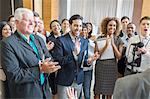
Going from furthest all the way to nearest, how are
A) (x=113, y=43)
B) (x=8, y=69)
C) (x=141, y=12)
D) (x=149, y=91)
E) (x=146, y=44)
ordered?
(x=141, y=12)
(x=113, y=43)
(x=146, y=44)
(x=8, y=69)
(x=149, y=91)

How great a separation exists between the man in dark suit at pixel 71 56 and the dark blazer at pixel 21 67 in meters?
0.42

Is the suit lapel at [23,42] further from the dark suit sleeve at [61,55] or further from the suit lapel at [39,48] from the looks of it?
the dark suit sleeve at [61,55]

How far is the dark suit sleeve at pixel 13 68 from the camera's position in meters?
1.45

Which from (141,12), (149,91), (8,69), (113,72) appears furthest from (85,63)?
(141,12)

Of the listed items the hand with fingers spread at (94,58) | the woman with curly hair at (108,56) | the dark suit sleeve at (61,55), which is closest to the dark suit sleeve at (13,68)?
the dark suit sleeve at (61,55)

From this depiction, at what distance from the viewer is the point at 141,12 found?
424 centimetres

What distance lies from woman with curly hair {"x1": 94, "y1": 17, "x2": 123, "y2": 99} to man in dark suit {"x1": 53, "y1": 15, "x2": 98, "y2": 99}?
360mm

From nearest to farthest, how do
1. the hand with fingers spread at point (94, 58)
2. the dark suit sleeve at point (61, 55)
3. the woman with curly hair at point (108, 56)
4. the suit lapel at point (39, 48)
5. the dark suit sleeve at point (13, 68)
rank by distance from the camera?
the dark suit sleeve at point (13, 68)
the suit lapel at point (39, 48)
the dark suit sleeve at point (61, 55)
the hand with fingers spread at point (94, 58)
the woman with curly hair at point (108, 56)

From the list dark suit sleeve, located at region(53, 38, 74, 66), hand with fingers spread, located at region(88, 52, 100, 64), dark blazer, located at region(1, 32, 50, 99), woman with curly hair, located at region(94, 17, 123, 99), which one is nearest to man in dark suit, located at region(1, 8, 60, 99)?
dark blazer, located at region(1, 32, 50, 99)

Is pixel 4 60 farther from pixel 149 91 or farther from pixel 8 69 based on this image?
pixel 149 91

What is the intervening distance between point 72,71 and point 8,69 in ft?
2.29

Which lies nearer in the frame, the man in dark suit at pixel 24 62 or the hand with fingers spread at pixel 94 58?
the man in dark suit at pixel 24 62

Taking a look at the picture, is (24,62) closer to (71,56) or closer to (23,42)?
(23,42)

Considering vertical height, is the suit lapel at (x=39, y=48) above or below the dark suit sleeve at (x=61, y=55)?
above
